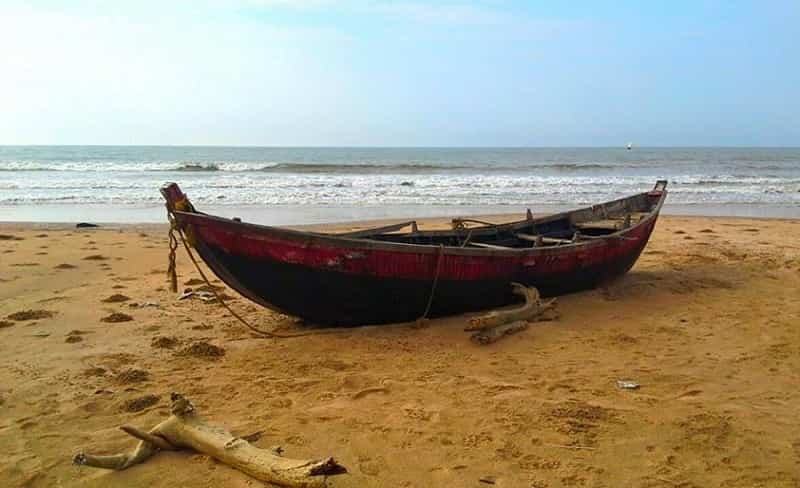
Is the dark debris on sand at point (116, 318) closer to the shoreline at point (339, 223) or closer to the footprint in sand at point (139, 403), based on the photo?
the footprint in sand at point (139, 403)

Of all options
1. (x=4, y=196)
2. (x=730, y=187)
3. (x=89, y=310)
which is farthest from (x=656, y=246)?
(x=4, y=196)

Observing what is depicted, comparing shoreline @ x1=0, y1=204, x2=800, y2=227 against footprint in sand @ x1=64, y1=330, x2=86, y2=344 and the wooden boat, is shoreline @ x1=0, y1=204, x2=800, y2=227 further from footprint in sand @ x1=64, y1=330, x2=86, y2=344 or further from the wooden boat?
footprint in sand @ x1=64, y1=330, x2=86, y2=344

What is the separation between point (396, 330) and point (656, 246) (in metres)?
6.74

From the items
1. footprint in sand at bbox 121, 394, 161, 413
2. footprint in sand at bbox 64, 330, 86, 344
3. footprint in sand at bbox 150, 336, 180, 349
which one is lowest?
footprint in sand at bbox 121, 394, 161, 413

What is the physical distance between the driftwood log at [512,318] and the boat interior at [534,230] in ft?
2.13

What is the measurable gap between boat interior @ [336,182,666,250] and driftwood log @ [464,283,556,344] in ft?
2.13

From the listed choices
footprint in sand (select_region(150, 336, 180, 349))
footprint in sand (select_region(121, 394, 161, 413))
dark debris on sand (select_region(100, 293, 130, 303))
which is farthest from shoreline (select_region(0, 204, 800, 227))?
footprint in sand (select_region(121, 394, 161, 413))

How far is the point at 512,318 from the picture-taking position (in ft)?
17.7

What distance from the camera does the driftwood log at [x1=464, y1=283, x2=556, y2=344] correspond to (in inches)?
202

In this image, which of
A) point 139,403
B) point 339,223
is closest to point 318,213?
point 339,223

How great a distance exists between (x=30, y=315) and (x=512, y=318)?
4700mm

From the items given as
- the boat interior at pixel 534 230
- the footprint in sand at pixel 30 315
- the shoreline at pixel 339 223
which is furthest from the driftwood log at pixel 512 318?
the shoreline at pixel 339 223

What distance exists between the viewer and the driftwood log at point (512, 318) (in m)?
A: 5.13

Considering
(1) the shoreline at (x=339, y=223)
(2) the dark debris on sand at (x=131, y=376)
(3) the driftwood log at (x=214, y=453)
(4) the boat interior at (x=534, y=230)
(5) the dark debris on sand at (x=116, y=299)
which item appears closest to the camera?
(3) the driftwood log at (x=214, y=453)
